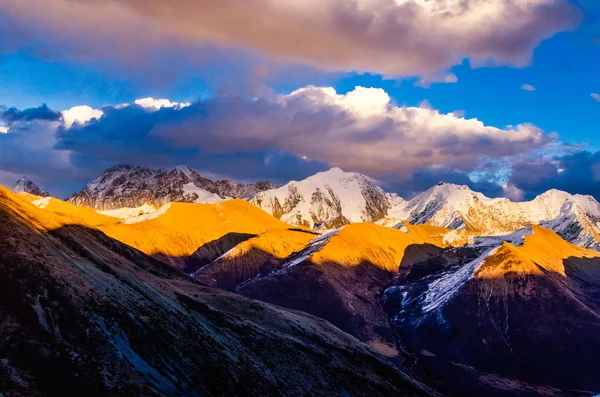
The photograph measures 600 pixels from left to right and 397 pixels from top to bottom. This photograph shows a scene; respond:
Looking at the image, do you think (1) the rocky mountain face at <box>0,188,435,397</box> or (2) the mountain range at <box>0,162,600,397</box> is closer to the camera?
(1) the rocky mountain face at <box>0,188,435,397</box>

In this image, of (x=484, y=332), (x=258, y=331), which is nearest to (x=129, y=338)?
(x=258, y=331)

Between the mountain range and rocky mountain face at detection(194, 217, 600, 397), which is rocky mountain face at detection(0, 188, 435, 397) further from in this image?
rocky mountain face at detection(194, 217, 600, 397)

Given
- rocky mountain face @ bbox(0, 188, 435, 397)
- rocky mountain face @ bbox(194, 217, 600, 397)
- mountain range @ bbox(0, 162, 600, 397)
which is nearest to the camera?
rocky mountain face @ bbox(0, 188, 435, 397)

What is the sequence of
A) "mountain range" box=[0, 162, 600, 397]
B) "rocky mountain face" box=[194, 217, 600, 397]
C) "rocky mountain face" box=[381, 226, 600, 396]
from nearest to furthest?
"mountain range" box=[0, 162, 600, 397] < "rocky mountain face" box=[381, 226, 600, 396] < "rocky mountain face" box=[194, 217, 600, 397]

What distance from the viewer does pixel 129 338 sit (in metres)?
60.1

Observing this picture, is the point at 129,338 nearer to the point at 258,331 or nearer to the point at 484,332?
the point at 258,331

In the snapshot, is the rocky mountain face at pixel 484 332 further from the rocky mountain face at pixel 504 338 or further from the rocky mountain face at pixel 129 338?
the rocky mountain face at pixel 129 338

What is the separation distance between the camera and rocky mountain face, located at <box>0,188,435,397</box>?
50469 millimetres

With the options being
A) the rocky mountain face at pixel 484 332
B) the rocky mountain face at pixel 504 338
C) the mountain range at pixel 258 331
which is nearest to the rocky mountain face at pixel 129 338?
the mountain range at pixel 258 331

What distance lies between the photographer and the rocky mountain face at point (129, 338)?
50469mm

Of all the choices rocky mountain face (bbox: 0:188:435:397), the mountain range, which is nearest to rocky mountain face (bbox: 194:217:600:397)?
the mountain range

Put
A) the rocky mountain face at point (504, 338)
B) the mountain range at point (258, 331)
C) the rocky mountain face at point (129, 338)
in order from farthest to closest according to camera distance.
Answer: the rocky mountain face at point (504, 338) → the mountain range at point (258, 331) → the rocky mountain face at point (129, 338)

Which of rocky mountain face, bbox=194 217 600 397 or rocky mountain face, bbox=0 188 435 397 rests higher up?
rocky mountain face, bbox=0 188 435 397

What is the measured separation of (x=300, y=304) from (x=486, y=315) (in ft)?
214
